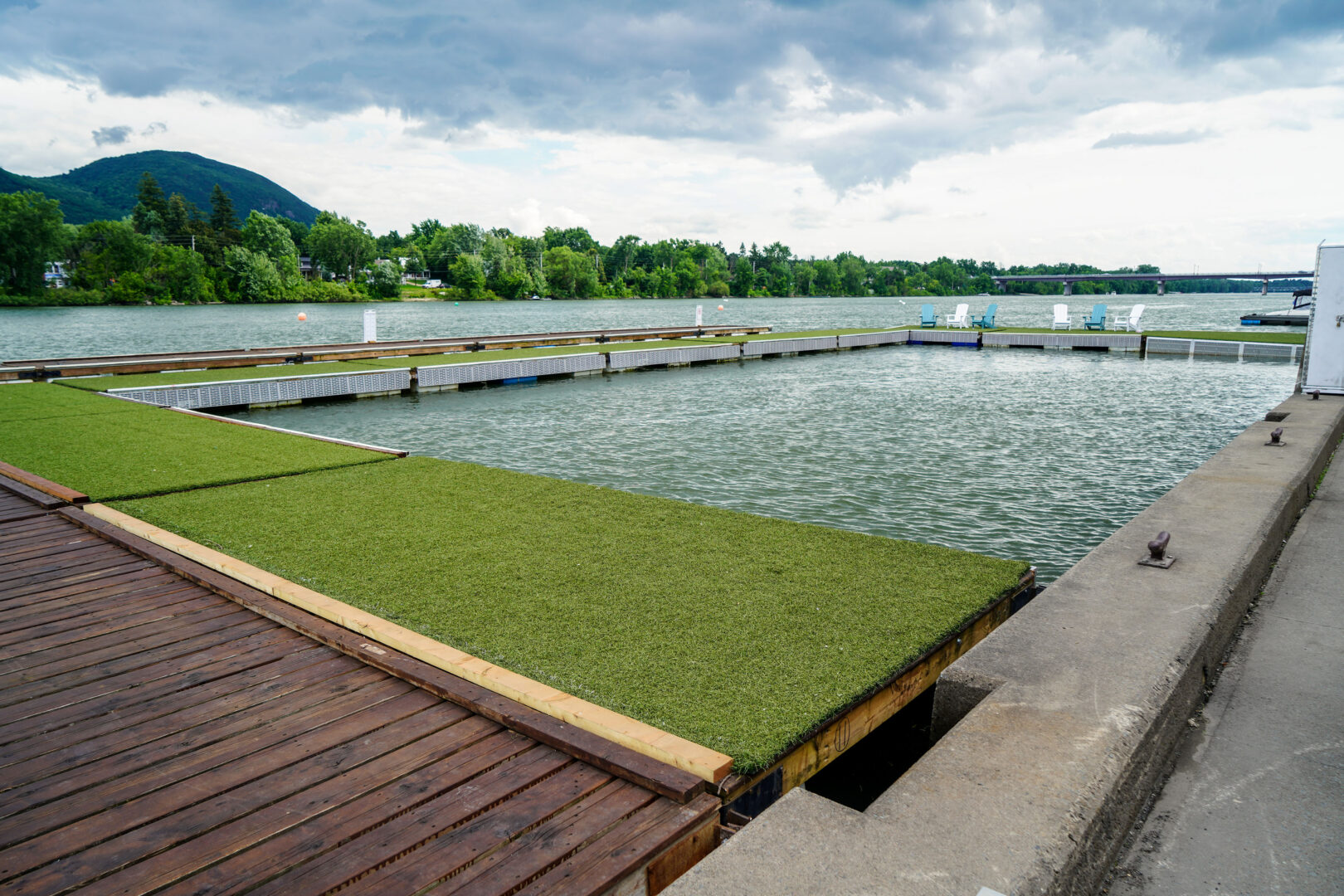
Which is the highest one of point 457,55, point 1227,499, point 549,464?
point 457,55

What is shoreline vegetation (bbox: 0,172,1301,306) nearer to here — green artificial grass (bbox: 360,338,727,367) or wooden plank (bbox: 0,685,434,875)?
green artificial grass (bbox: 360,338,727,367)

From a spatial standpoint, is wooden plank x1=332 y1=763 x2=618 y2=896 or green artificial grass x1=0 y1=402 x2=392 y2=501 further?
green artificial grass x1=0 y1=402 x2=392 y2=501

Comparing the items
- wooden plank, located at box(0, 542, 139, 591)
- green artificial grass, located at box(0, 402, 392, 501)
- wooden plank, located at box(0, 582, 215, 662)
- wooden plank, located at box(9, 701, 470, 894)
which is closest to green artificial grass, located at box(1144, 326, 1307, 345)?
green artificial grass, located at box(0, 402, 392, 501)

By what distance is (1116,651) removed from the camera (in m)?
2.96

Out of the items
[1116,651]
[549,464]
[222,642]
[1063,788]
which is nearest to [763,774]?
[1063,788]

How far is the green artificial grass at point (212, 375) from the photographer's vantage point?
45.9ft

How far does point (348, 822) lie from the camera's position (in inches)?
86.7

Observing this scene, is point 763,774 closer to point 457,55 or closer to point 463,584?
point 463,584

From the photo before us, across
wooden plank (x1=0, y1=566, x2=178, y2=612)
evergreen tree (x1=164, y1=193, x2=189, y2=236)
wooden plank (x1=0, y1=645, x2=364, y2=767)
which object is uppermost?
evergreen tree (x1=164, y1=193, x2=189, y2=236)

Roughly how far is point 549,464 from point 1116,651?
7419 millimetres

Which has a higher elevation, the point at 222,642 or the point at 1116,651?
the point at 1116,651

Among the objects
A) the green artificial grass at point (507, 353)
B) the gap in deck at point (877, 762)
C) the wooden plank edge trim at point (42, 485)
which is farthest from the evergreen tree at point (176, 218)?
the gap in deck at point (877, 762)

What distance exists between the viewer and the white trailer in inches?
373

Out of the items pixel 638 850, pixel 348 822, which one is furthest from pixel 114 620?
pixel 638 850
